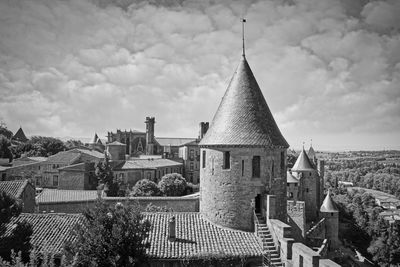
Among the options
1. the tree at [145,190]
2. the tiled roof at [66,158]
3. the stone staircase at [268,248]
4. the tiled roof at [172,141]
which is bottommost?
the tree at [145,190]

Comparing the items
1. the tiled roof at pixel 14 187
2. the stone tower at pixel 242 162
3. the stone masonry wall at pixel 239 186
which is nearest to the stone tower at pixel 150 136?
the tiled roof at pixel 14 187

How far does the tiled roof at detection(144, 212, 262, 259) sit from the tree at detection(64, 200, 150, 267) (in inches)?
102

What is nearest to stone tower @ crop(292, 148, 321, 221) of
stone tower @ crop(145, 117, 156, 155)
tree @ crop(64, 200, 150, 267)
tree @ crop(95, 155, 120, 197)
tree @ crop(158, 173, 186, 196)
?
tree @ crop(158, 173, 186, 196)

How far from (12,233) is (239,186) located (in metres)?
11.2

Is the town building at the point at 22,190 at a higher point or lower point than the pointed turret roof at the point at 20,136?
lower

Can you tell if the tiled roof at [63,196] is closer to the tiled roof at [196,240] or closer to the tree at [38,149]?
the tiled roof at [196,240]

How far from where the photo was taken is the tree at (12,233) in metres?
13.4

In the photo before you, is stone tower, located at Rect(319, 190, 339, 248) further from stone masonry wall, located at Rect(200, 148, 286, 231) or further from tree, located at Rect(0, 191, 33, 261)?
tree, located at Rect(0, 191, 33, 261)

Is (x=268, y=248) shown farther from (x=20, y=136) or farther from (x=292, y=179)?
(x=20, y=136)

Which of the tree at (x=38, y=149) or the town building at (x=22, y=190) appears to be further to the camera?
the tree at (x=38, y=149)

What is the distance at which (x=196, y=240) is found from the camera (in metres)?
15.5

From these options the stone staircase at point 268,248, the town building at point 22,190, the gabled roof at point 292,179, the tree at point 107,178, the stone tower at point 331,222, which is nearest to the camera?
the stone staircase at point 268,248

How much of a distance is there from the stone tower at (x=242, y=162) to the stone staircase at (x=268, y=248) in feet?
2.99

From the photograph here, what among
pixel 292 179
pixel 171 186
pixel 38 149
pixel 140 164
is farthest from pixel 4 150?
pixel 292 179
